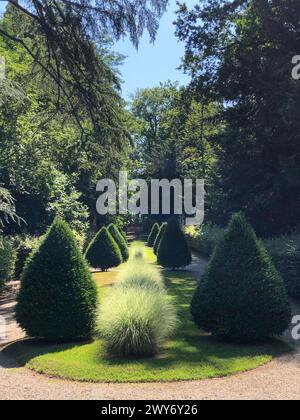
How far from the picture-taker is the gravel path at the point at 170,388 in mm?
5516

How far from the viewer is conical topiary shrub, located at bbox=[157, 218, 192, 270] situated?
20.2 m

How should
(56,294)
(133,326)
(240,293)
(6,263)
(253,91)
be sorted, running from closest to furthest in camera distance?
(133,326)
(240,293)
(56,294)
(6,263)
(253,91)

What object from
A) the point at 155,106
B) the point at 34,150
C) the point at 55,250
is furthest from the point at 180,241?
the point at 155,106

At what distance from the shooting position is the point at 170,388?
5801 millimetres

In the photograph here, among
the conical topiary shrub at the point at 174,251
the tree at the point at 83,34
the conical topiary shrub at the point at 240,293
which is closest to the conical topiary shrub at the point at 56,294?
the conical topiary shrub at the point at 240,293

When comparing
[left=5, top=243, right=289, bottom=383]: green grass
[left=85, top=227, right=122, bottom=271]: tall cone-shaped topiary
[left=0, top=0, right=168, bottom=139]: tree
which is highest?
[left=0, top=0, right=168, bottom=139]: tree

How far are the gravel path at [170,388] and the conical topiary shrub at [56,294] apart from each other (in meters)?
1.34

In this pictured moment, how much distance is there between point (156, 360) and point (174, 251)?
1331cm

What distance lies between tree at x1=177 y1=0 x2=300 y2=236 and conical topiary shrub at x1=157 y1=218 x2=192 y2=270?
381 cm

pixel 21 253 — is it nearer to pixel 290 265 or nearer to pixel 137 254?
pixel 137 254

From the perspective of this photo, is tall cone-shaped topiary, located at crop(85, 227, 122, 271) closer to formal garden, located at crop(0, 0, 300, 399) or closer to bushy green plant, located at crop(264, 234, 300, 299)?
formal garden, located at crop(0, 0, 300, 399)

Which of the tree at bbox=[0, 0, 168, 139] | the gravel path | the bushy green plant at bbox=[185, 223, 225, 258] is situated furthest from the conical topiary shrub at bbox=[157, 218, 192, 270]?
the gravel path

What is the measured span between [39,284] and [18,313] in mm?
631

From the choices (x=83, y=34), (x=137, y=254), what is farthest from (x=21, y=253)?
(x=83, y=34)
